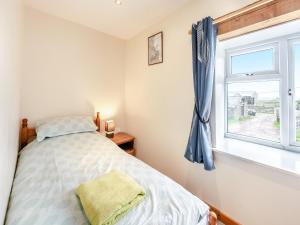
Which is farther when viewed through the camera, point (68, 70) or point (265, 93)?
point (68, 70)

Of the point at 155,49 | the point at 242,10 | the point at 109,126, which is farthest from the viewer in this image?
the point at 109,126

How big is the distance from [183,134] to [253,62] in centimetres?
107

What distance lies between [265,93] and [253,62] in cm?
35

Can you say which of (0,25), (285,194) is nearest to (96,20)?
(0,25)

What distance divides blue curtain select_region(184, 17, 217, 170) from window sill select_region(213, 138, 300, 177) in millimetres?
168

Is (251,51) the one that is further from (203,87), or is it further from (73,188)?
(73,188)

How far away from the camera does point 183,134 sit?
6.18 ft

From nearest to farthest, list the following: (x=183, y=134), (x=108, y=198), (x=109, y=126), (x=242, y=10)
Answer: (x=108, y=198) < (x=242, y=10) < (x=183, y=134) < (x=109, y=126)

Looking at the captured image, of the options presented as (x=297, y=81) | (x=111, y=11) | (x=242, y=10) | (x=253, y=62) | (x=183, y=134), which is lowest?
(x=183, y=134)

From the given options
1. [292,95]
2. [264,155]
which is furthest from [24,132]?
[292,95]

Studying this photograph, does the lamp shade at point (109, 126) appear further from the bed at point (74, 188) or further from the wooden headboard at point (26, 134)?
the wooden headboard at point (26, 134)

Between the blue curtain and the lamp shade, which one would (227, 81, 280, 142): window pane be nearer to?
the blue curtain

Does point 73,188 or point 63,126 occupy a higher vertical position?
point 63,126

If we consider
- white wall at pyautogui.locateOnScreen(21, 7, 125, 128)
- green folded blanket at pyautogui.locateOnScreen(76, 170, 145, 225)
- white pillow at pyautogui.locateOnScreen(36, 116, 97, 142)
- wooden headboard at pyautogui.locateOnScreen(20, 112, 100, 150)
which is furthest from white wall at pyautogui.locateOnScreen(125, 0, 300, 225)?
wooden headboard at pyautogui.locateOnScreen(20, 112, 100, 150)
